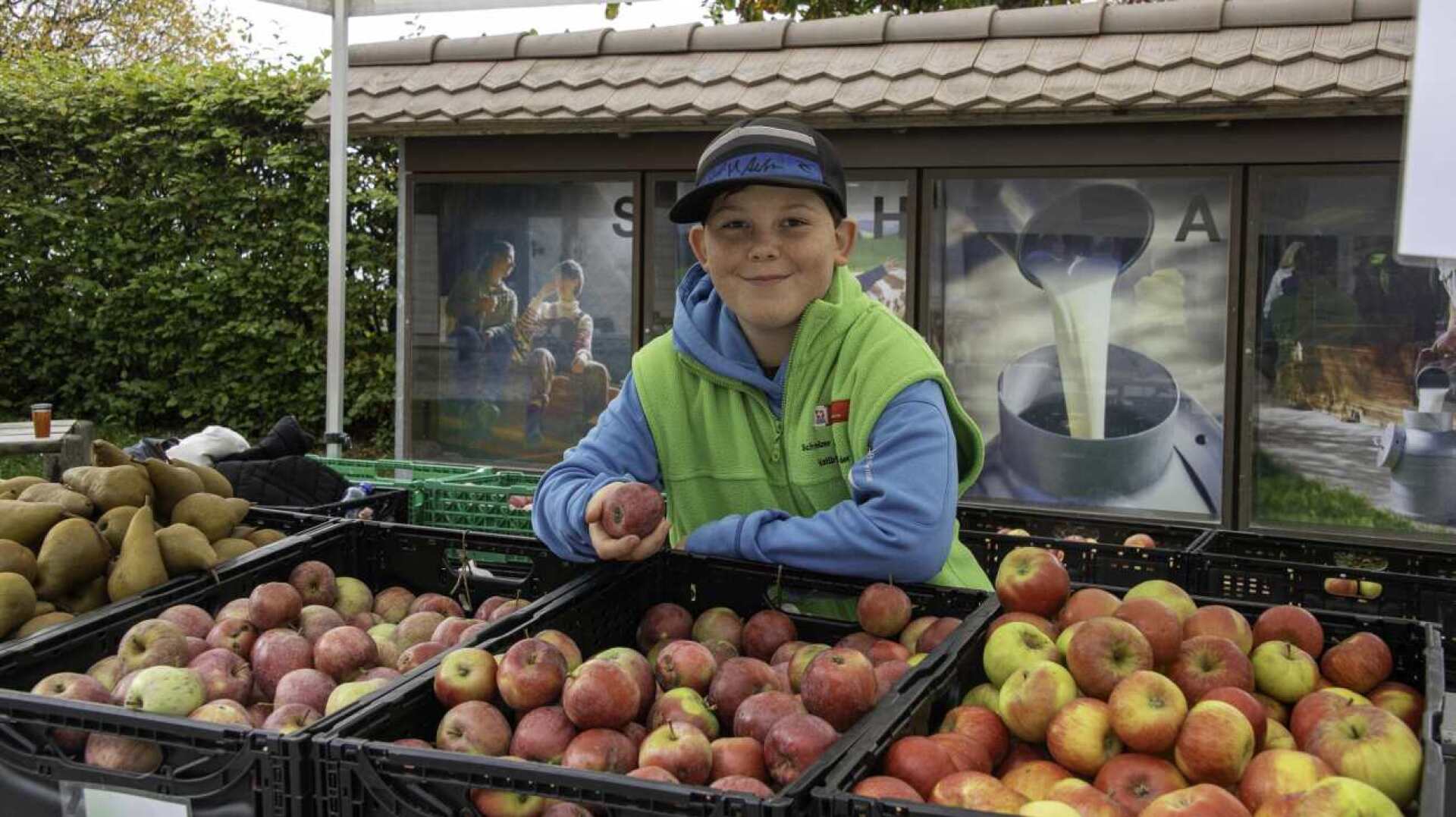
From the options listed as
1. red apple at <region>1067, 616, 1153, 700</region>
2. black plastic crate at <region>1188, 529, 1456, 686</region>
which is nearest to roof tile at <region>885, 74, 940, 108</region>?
black plastic crate at <region>1188, 529, 1456, 686</region>

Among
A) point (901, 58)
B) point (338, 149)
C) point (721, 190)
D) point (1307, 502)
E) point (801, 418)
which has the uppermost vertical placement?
point (901, 58)

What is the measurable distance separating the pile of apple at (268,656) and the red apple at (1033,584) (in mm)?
993

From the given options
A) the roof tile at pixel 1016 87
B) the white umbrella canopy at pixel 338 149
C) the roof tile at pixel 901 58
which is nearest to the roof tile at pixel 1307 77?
the roof tile at pixel 1016 87

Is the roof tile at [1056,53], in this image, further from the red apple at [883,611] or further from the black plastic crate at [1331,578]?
the red apple at [883,611]

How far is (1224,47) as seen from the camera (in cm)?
631

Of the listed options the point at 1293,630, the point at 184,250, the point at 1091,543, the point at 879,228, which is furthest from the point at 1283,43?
the point at 184,250

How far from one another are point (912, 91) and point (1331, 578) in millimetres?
4010

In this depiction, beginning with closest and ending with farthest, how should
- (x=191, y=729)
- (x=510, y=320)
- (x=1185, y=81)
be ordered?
(x=191, y=729)
(x=1185, y=81)
(x=510, y=320)

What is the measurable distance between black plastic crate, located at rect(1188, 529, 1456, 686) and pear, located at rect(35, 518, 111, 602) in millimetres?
2571

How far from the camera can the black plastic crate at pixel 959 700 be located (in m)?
1.62

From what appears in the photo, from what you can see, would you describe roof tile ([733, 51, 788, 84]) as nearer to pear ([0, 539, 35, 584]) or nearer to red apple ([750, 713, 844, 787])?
pear ([0, 539, 35, 584])

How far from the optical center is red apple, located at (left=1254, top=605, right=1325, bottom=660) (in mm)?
2393

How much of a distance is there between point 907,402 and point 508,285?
5.83 meters

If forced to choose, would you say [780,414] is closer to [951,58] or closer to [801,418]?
[801,418]
